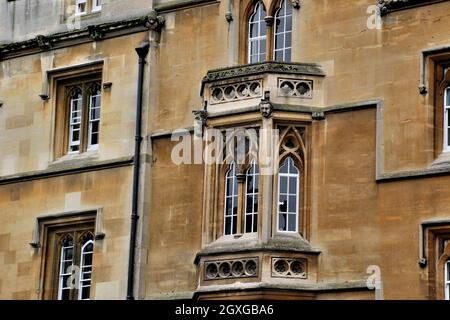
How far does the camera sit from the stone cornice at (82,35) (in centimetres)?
3572

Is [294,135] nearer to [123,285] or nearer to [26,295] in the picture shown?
[123,285]

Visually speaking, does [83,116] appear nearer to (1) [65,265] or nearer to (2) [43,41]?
(2) [43,41]

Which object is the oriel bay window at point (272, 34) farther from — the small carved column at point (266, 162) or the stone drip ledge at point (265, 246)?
the stone drip ledge at point (265, 246)

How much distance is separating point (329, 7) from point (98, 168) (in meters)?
6.13

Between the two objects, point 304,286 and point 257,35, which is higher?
point 257,35

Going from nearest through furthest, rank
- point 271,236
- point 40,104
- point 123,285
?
1. point 271,236
2. point 123,285
3. point 40,104

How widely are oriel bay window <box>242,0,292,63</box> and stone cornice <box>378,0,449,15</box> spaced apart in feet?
7.11

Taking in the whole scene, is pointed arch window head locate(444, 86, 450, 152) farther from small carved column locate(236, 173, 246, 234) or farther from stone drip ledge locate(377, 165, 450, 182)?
small carved column locate(236, 173, 246, 234)

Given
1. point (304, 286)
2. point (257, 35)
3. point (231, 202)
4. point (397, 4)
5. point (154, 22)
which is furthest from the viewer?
point (154, 22)

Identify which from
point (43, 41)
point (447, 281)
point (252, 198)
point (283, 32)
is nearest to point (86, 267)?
point (252, 198)

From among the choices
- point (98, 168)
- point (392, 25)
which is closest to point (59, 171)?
point (98, 168)

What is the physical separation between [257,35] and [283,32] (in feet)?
1.98

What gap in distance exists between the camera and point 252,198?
32750mm

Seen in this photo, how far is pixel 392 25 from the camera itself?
1276 inches
